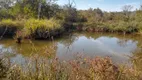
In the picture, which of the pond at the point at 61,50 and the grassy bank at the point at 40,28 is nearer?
the pond at the point at 61,50

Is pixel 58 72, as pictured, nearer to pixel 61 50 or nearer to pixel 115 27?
pixel 61 50

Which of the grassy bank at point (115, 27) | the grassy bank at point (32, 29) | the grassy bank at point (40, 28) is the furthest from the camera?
the grassy bank at point (115, 27)

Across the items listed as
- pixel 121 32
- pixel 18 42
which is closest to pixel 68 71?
pixel 18 42

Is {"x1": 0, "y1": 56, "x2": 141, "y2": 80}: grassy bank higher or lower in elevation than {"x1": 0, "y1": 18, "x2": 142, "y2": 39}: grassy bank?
higher

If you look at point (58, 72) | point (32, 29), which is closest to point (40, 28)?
point (32, 29)

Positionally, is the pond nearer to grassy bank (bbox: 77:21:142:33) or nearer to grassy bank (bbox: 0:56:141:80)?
grassy bank (bbox: 0:56:141:80)

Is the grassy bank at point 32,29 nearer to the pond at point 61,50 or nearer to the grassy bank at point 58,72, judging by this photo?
the pond at point 61,50

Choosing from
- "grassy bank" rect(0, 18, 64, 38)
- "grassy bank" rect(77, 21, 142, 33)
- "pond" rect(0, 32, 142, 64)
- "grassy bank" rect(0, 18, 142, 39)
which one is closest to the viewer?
"pond" rect(0, 32, 142, 64)

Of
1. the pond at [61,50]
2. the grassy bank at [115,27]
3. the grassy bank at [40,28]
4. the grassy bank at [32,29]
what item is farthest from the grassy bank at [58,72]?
the grassy bank at [115,27]

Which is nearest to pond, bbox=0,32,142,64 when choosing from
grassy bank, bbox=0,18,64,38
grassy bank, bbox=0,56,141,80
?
grassy bank, bbox=0,56,141,80

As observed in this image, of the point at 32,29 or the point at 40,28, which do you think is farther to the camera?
the point at 40,28

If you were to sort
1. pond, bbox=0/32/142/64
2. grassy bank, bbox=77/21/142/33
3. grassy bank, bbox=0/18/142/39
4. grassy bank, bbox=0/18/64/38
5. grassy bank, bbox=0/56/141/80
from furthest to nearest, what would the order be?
grassy bank, bbox=77/21/142/33 → grassy bank, bbox=0/18/142/39 → grassy bank, bbox=0/18/64/38 → pond, bbox=0/32/142/64 → grassy bank, bbox=0/56/141/80

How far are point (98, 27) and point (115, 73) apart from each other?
22.3 metres

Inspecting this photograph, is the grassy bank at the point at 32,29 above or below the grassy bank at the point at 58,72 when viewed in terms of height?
below
